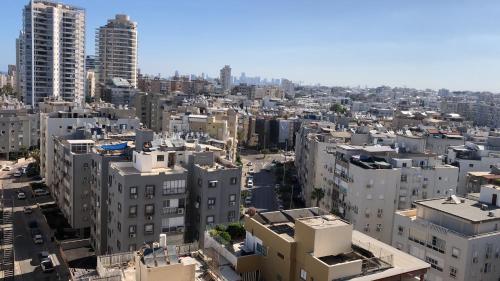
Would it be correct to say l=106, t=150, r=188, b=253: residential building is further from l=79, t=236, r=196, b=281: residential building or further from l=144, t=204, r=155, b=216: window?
l=79, t=236, r=196, b=281: residential building

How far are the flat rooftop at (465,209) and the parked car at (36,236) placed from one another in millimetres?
43284

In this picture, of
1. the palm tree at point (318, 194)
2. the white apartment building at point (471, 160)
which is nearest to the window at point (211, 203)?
the palm tree at point (318, 194)

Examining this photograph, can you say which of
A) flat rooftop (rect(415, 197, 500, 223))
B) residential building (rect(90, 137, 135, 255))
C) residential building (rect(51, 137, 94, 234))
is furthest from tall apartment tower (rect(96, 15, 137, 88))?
flat rooftop (rect(415, 197, 500, 223))

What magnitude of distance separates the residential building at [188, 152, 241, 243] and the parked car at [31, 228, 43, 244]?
73.0ft

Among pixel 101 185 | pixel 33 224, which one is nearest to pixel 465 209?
pixel 101 185

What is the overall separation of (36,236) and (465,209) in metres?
47.5

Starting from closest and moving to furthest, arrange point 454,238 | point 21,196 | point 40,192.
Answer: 1. point 454,238
2. point 21,196
3. point 40,192

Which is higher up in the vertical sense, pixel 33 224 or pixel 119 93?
pixel 119 93

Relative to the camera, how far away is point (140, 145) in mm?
50562

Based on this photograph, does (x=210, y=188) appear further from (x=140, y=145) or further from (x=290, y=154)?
(x=290, y=154)

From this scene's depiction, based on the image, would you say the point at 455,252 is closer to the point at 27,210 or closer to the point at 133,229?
the point at 133,229

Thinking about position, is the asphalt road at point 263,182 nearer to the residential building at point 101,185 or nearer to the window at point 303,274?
the residential building at point 101,185

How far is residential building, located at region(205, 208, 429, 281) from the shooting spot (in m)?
22.8

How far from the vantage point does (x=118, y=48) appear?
191000mm
